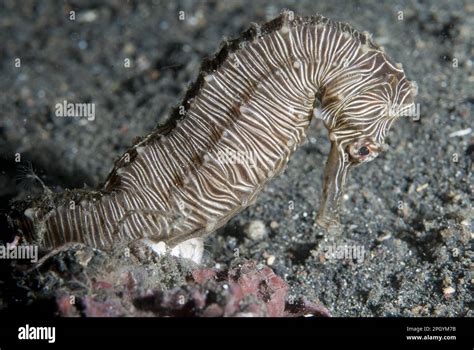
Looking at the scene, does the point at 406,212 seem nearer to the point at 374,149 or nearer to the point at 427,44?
the point at 374,149

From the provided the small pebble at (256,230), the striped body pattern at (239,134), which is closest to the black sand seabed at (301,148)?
the small pebble at (256,230)

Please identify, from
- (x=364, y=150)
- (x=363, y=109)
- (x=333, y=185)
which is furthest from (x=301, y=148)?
(x=363, y=109)

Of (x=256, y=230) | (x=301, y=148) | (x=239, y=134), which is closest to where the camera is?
(x=239, y=134)

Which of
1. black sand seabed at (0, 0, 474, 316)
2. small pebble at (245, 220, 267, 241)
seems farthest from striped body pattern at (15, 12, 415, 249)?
small pebble at (245, 220, 267, 241)

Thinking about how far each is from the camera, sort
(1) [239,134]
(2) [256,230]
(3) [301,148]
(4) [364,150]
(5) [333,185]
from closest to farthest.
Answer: (1) [239,134] → (4) [364,150] → (5) [333,185] → (2) [256,230] → (3) [301,148]

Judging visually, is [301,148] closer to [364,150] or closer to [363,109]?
[364,150]

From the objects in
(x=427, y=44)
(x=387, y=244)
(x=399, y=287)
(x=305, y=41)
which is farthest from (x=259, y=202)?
(x=427, y=44)

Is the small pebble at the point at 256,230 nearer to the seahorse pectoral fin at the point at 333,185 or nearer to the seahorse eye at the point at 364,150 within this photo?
the seahorse pectoral fin at the point at 333,185
